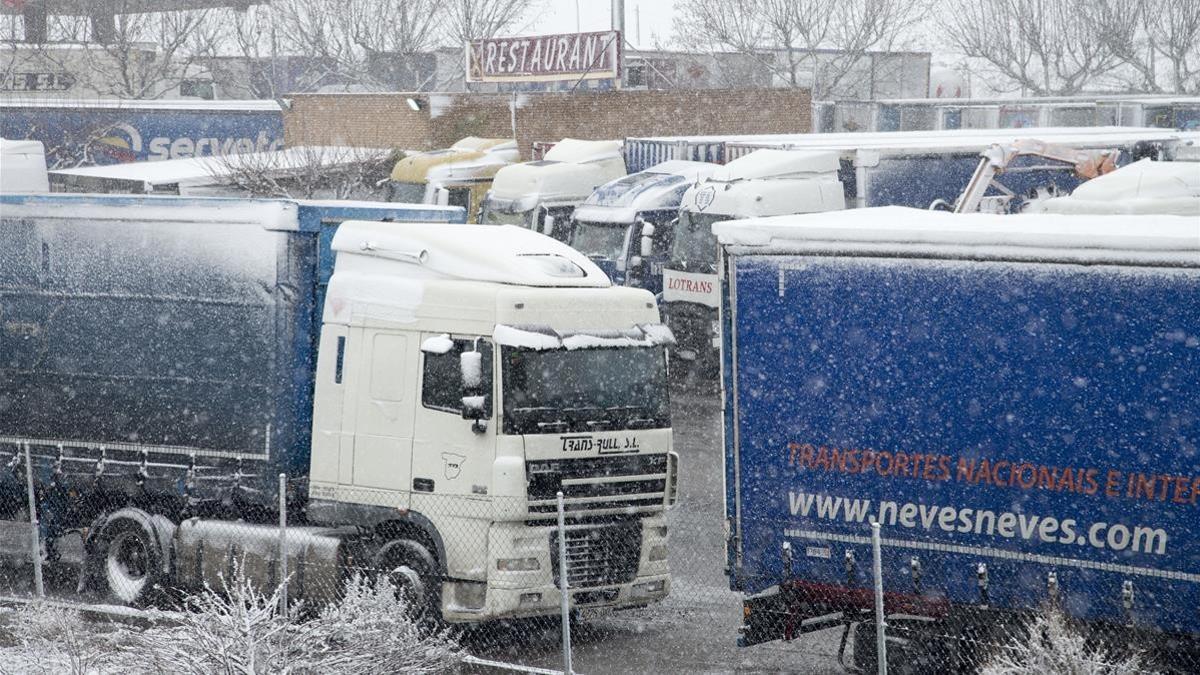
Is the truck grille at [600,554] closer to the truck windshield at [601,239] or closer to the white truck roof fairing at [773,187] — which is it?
the white truck roof fairing at [773,187]

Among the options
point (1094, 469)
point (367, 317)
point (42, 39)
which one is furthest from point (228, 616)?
point (42, 39)

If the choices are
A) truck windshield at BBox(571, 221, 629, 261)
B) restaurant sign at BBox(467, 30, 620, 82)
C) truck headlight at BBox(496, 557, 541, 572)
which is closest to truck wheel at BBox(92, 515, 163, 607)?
truck headlight at BBox(496, 557, 541, 572)

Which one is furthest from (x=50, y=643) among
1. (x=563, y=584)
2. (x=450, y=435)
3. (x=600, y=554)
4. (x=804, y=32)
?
(x=804, y=32)

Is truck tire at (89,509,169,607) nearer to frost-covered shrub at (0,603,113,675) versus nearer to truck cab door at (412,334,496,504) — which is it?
frost-covered shrub at (0,603,113,675)

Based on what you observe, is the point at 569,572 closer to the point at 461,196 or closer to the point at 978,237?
the point at 978,237

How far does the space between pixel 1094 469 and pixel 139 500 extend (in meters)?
7.69

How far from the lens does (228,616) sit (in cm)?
861

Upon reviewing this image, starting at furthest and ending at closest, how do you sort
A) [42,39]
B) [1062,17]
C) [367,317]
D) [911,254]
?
1. [1062,17]
2. [42,39]
3. [367,317]
4. [911,254]

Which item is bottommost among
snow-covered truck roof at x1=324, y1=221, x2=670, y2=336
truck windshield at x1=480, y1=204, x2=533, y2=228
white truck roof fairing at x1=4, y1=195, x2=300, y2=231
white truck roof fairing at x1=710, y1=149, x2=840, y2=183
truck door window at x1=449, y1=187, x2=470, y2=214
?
snow-covered truck roof at x1=324, y1=221, x2=670, y2=336

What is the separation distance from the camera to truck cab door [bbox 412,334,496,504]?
35.7 ft

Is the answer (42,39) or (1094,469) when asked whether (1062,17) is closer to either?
(42,39)

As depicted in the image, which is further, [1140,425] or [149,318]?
[149,318]

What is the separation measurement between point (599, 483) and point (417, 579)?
1.52 m

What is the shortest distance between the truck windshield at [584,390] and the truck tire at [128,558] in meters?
3.64
